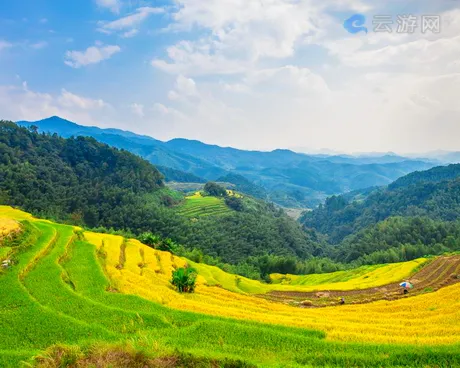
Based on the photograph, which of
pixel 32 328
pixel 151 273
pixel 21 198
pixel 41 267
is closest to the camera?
pixel 32 328

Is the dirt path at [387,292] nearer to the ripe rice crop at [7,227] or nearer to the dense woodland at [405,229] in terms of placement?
the ripe rice crop at [7,227]

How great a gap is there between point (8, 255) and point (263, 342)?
19827 mm

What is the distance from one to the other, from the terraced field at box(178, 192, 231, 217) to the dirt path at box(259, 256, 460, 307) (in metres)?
88.1

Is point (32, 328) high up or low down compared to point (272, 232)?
up

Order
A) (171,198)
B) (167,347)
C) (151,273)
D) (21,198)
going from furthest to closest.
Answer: (171,198) < (21,198) < (151,273) < (167,347)

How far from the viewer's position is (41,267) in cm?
2266

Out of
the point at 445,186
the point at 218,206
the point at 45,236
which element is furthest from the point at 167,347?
the point at 445,186

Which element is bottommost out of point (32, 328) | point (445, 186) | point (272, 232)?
point (272, 232)

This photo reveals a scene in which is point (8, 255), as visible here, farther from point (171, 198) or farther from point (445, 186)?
point (445, 186)

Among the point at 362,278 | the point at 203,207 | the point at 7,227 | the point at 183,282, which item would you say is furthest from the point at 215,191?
the point at 183,282

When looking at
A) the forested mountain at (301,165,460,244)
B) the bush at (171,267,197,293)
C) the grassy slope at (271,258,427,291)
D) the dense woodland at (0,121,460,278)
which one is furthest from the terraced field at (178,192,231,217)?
the bush at (171,267,197,293)

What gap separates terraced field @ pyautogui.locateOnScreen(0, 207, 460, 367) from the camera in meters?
11.2

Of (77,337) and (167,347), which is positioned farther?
(77,337)

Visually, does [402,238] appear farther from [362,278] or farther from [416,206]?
[362,278]
